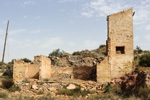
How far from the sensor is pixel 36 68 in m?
18.7

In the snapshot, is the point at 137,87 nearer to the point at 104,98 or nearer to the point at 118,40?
the point at 104,98

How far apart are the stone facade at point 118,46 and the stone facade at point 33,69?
4.71 meters

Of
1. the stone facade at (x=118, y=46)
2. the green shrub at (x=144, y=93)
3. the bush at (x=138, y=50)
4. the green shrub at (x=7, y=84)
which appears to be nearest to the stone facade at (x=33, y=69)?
the green shrub at (x=7, y=84)

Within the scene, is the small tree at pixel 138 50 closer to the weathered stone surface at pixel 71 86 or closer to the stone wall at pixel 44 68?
the stone wall at pixel 44 68

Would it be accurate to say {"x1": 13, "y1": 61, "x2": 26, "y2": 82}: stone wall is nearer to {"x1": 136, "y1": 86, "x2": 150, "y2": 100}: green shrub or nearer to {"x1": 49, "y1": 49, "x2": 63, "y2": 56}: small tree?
{"x1": 136, "y1": 86, "x2": 150, "y2": 100}: green shrub

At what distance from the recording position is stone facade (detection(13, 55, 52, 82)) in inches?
680

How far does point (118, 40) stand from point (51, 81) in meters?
6.36

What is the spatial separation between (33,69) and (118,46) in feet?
25.4

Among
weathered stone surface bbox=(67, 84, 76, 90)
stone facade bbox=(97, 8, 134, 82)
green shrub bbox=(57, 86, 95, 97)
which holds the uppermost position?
stone facade bbox=(97, 8, 134, 82)

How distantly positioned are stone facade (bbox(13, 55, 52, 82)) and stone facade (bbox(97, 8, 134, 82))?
471 centimetres

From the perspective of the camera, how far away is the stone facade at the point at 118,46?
16.8 m

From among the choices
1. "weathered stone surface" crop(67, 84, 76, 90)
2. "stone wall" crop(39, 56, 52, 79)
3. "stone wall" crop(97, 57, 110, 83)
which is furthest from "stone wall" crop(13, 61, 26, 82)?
"stone wall" crop(97, 57, 110, 83)

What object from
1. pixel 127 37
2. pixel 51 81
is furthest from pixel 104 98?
pixel 127 37

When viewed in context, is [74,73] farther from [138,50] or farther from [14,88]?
[138,50]
